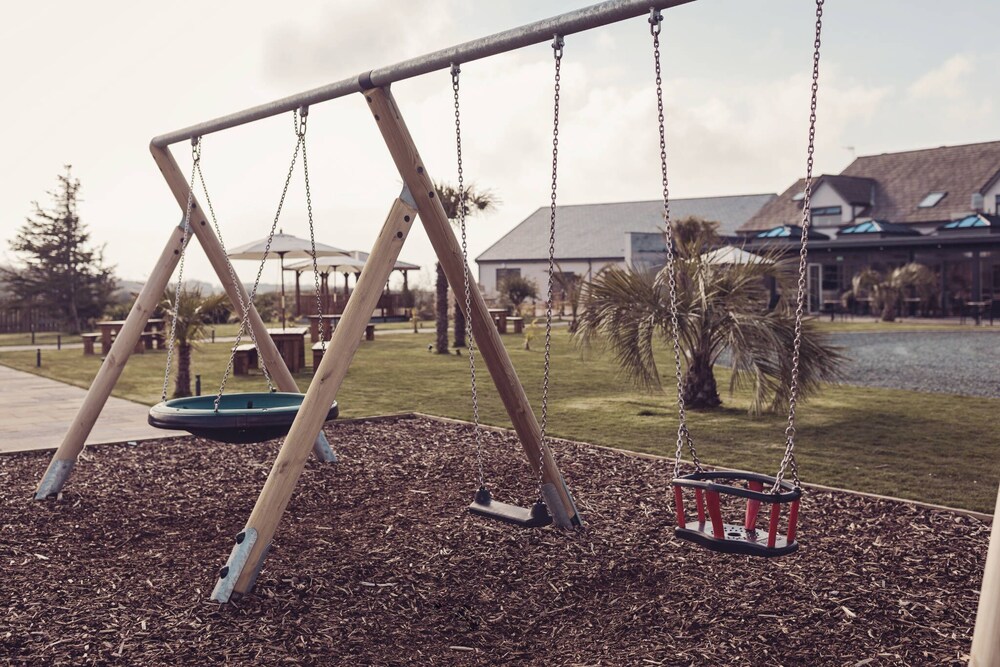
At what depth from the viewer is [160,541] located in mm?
5184

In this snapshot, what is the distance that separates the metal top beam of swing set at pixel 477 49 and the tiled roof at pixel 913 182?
33.1 m

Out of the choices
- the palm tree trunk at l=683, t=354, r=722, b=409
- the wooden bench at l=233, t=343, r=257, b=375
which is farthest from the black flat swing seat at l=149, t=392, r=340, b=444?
the wooden bench at l=233, t=343, r=257, b=375

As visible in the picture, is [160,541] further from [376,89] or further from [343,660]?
[376,89]

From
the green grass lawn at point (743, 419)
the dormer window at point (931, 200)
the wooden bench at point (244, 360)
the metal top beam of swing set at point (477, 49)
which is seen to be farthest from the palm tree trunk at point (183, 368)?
the dormer window at point (931, 200)

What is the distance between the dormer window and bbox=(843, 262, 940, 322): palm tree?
4.50 meters

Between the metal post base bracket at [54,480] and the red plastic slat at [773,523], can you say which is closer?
the red plastic slat at [773,523]

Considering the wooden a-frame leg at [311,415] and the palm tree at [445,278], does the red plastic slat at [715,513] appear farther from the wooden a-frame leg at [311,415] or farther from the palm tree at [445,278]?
the palm tree at [445,278]

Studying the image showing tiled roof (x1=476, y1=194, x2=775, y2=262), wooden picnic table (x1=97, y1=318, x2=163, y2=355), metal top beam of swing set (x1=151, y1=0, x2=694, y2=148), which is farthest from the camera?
tiled roof (x1=476, y1=194, x2=775, y2=262)

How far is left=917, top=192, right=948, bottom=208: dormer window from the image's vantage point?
34625 mm

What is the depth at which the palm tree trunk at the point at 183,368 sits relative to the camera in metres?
11.5

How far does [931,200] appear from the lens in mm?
34906

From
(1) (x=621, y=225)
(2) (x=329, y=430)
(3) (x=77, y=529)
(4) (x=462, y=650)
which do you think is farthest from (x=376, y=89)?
(1) (x=621, y=225)

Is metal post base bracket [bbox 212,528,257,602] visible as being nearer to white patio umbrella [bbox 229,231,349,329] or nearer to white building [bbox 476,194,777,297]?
white patio umbrella [bbox 229,231,349,329]

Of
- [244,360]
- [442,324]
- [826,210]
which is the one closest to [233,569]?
[244,360]
